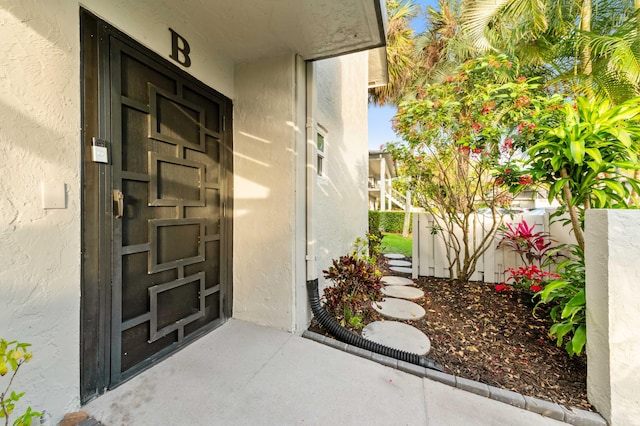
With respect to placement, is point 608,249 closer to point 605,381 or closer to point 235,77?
point 605,381

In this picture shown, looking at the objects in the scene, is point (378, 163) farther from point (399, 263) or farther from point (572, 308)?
point (572, 308)

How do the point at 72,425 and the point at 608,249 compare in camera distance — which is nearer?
the point at 72,425

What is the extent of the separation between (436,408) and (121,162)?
2.90 metres

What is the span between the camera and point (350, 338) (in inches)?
102

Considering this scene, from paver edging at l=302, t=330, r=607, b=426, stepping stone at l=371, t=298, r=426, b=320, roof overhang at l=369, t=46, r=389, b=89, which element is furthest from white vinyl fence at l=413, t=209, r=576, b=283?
roof overhang at l=369, t=46, r=389, b=89

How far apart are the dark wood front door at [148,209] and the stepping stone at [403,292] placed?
2.65m

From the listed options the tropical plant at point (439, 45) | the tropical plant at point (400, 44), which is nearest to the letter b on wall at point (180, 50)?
the tropical plant at point (400, 44)

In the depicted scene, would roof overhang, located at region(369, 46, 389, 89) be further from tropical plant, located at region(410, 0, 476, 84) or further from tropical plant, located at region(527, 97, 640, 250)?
tropical plant, located at region(527, 97, 640, 250)

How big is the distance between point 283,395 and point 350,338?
3.16 feet

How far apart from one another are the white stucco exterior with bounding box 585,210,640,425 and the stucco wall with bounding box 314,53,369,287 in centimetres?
255

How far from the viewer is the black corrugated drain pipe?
91.5 inches

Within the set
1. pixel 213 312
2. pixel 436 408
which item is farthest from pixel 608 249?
pixel 213 312

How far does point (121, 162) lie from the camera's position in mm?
1797

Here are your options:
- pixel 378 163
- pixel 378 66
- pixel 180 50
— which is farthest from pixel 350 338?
pixel 378 163
